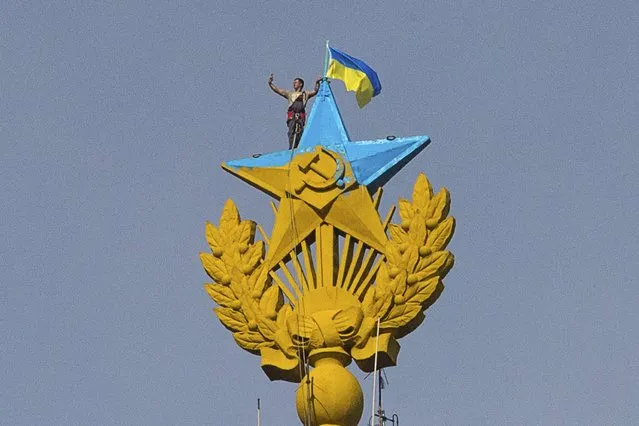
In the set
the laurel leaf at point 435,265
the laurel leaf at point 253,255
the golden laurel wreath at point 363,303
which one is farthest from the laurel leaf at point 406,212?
the laurel leaf at point 253,255

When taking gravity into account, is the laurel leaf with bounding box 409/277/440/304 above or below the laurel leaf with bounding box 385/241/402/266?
below

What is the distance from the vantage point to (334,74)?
3675cm

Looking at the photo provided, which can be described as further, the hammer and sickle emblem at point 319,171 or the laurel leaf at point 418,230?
the hammer and sickle emblem at point 319,171

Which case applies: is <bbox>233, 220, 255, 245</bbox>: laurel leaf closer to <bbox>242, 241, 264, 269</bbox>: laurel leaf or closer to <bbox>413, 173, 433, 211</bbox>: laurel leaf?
<bbox>242, 241, 264, 269</bbox>: laurel leaf

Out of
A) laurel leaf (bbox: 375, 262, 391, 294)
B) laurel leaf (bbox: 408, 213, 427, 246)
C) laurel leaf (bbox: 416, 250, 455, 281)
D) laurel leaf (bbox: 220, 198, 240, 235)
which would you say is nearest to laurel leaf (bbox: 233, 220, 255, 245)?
laurel leaf (bbox: 220, 198, 240, 235)

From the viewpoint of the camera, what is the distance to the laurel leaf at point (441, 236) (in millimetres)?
34438

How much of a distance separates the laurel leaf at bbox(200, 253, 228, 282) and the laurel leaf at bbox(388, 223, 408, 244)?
273 centimetres

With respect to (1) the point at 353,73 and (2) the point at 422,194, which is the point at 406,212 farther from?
(1) the point at 353,73

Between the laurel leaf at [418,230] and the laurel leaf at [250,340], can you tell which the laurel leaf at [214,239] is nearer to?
the laurel leaf at [250,340]

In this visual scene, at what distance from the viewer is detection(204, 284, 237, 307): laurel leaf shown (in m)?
35.1

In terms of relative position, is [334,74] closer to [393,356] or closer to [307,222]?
[307,222]

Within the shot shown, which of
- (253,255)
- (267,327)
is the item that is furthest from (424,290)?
(253,255)

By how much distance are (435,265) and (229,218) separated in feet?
11.5

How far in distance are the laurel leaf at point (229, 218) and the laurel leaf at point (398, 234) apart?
258 centimetres
